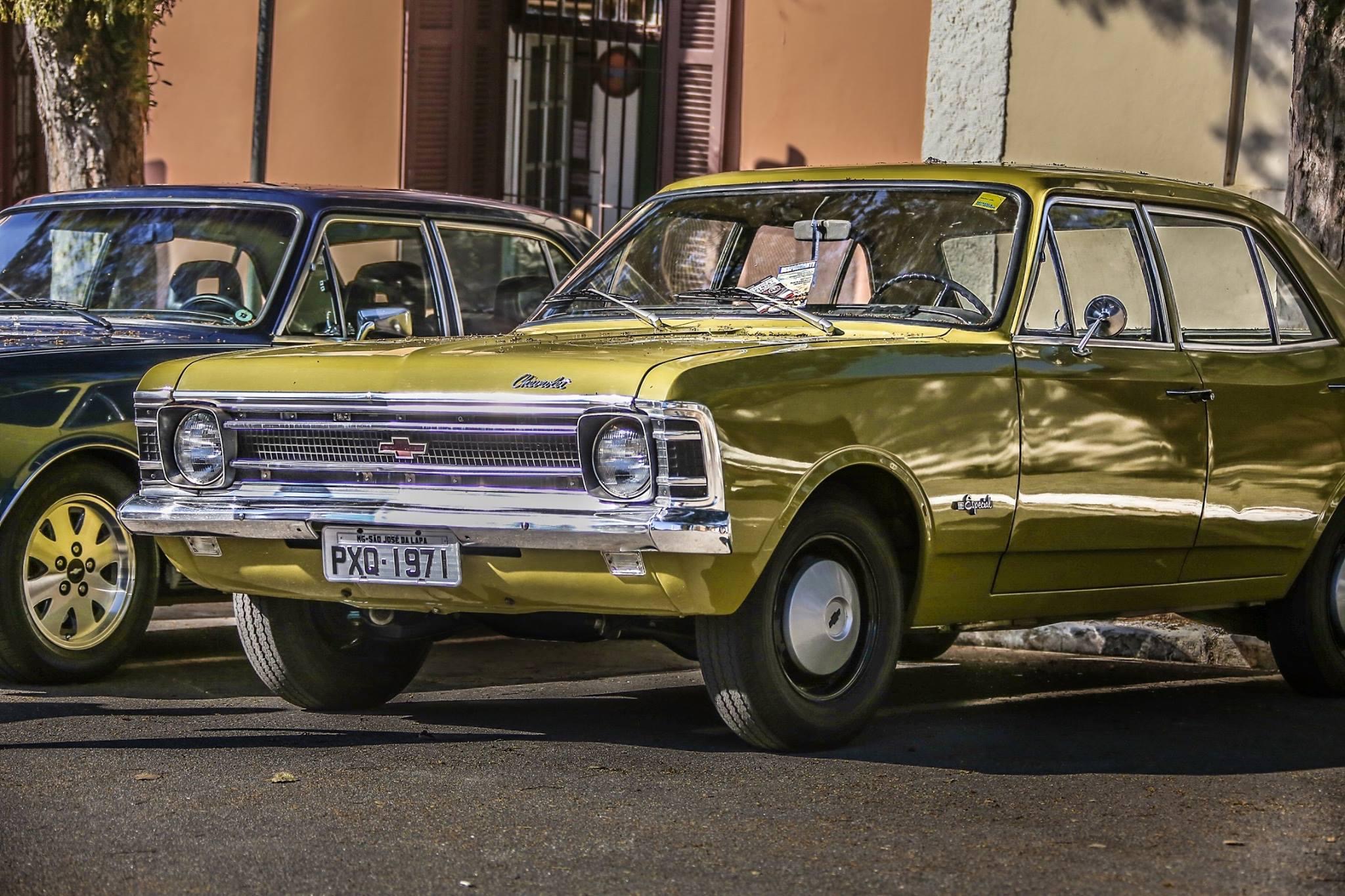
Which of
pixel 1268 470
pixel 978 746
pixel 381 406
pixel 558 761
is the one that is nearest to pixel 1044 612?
pixel 978 746

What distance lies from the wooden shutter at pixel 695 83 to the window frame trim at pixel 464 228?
6644 millimetres

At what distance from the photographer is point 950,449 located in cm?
617

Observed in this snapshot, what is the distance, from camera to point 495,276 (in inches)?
356

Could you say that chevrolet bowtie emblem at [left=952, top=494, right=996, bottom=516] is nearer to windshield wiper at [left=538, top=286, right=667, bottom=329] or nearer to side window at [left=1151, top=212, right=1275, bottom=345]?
windshield wiper at [left=538, top=286, right=667, bottom=329]

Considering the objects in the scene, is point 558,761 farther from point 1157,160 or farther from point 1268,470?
point 1157,160

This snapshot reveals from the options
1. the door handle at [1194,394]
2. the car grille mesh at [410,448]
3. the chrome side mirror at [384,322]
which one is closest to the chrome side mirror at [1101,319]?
the door handle at [1194,394]

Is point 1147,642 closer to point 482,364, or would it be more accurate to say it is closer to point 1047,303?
point 1047,303

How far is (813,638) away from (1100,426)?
1.33 meters

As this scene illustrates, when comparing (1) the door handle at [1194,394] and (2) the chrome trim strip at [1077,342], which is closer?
(2) the chrome trim strip at [1077,342]

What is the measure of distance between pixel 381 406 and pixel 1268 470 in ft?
10.3

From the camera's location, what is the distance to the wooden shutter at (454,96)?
54.7 ft

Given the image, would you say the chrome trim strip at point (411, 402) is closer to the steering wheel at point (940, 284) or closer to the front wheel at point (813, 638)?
the front wheel at point (813, 638)

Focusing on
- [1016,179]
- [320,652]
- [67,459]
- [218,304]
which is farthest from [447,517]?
[218,304]

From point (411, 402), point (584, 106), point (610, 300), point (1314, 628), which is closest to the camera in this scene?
point (411, 402)
